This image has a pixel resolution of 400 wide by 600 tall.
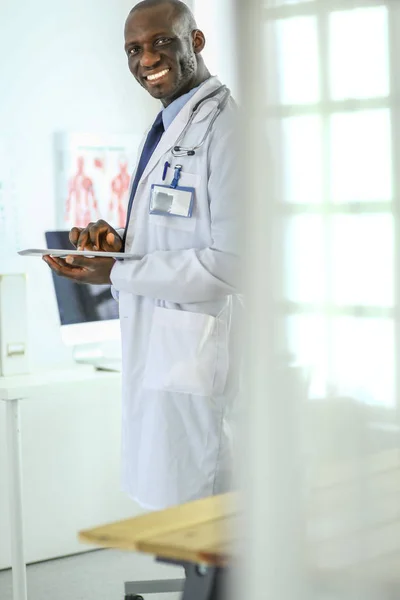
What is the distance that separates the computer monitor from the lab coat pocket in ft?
3.05

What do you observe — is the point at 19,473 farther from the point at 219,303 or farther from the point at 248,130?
the point at 248,130

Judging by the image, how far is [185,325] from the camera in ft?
6.96

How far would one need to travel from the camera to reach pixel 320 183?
0.75m

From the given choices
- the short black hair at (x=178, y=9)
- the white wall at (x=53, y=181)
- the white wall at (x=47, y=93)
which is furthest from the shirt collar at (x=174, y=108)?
the white wall at (x=47, y=93)

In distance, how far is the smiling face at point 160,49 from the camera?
86.3 inches

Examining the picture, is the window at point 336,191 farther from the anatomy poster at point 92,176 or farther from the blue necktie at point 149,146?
the anatomy poster at point 92,176

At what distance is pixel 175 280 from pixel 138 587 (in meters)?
0.99

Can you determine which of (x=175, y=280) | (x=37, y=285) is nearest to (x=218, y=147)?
(x=175, y=280)

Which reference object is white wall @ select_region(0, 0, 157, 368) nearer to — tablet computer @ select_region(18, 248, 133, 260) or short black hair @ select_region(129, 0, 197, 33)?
short black hair @ select_region(129, 0, 197, 33)

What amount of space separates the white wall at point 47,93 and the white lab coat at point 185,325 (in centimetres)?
169

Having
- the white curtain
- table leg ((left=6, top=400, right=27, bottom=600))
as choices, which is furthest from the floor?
the white curtain

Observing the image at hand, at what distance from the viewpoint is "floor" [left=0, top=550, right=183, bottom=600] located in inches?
124

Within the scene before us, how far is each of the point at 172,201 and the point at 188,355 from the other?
32 centimetres

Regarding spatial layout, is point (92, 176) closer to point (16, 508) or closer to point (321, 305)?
point (16, 508)
